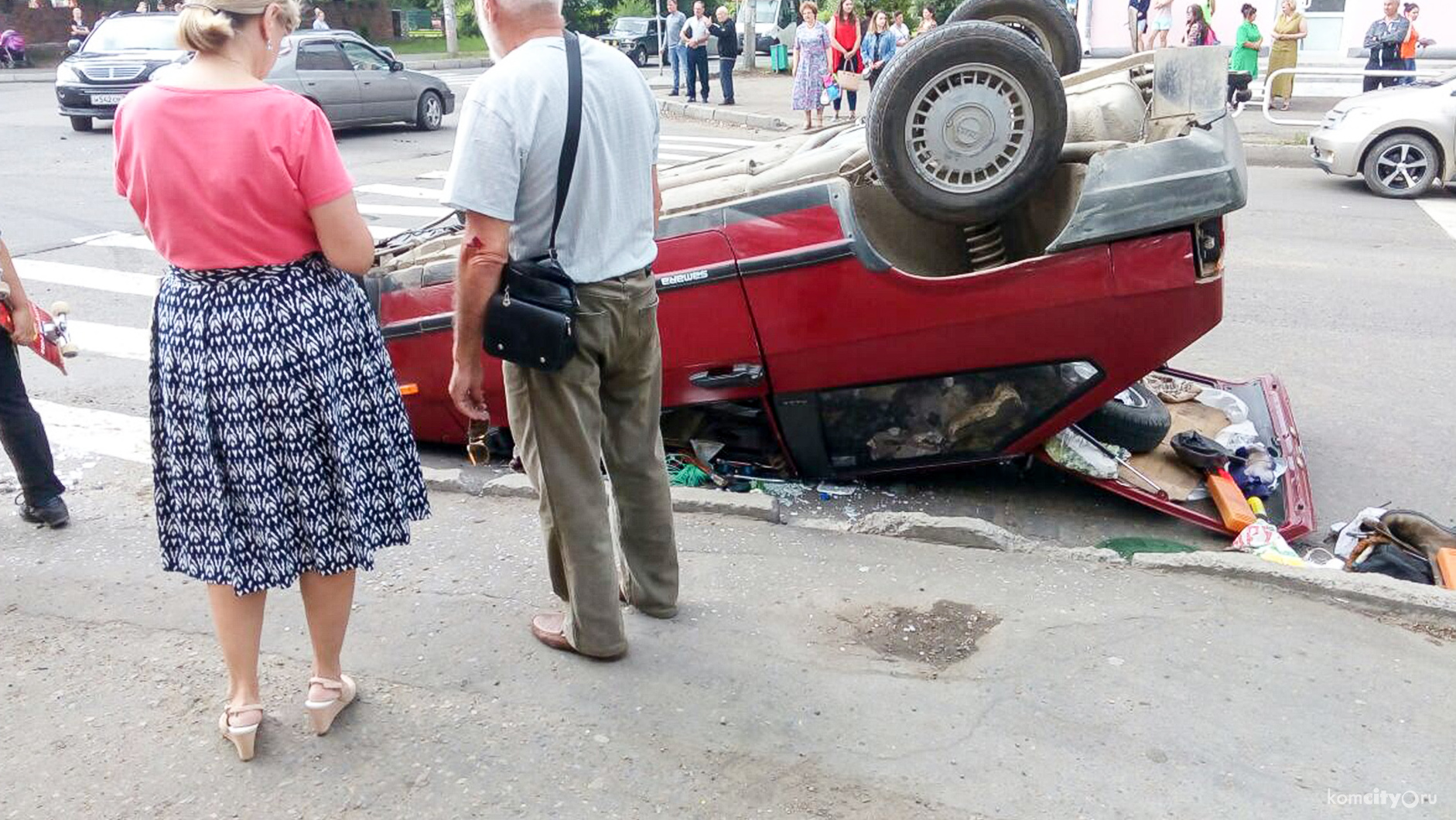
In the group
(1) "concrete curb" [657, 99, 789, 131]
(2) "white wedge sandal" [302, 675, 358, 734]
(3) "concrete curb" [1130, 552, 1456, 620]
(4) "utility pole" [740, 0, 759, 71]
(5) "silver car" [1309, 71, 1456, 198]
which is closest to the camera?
(2) "white wedge sandal" [302, 675, 358, 734]

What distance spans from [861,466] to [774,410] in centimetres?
44

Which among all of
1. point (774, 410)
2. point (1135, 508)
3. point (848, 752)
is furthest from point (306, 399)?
point (1135, 508)

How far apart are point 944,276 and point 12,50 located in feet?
114

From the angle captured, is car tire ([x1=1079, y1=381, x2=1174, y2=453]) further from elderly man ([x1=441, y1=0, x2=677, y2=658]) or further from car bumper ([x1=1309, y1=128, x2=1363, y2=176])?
car bumper ([x1=1309, y1=128, x2=1363, y2=176])

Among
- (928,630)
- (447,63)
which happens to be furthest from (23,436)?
(447,63)

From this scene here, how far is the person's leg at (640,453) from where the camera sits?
335 cm

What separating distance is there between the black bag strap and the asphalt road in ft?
2.70

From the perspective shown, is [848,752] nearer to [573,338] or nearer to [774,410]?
[573,338]

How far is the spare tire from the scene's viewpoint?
18.2 feet

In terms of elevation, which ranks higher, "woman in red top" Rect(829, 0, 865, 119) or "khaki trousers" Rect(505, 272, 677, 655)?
"woman in red top" Rect(829, 0, 865, 119)

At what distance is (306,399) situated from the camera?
2.89m

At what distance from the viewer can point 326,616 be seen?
3.14 meters

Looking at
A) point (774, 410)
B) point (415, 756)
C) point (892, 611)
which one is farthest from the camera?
point (774, 410)

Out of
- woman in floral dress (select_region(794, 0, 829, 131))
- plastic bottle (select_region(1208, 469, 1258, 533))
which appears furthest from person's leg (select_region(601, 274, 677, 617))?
woman in floral dress (select_region(794, 0, 829, 131))
